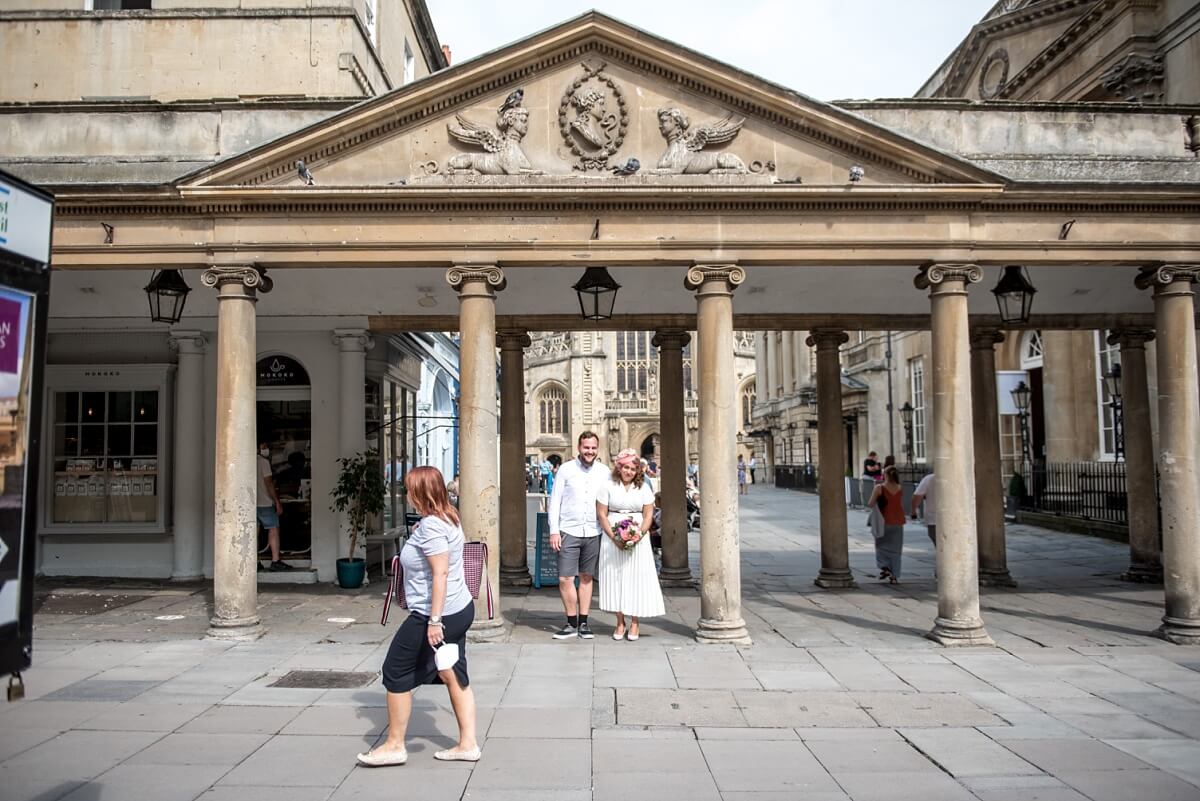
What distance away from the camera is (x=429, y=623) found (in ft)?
16.9

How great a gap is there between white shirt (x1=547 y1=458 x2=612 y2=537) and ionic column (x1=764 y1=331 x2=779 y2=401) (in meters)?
45.9

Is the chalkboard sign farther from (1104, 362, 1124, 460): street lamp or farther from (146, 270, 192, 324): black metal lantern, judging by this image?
(1104, 362, 1124, 460): street lamp

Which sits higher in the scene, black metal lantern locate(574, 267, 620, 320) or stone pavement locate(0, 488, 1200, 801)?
black metal lantern locate(574, 267, 620, 320)

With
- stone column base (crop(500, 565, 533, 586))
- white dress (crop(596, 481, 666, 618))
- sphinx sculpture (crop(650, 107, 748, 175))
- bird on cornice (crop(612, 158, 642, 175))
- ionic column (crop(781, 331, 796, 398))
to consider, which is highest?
ionic column (crop(781, 331, 796, 398))

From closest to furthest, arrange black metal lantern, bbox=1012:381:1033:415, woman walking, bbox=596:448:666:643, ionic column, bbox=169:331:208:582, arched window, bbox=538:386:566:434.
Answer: woman walking, bbox=596:448:666:643 → ionic column, bbox=169:331:208:582 → black metal lantern, bbox=1012:381:1033:415 → arched window, bbox=538:386:566:434

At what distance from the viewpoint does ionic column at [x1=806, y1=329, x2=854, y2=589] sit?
1259cm

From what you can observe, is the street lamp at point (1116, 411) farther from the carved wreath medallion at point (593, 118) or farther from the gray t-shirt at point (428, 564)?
the gray t-shirt at point (428, 564)

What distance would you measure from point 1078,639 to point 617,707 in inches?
208

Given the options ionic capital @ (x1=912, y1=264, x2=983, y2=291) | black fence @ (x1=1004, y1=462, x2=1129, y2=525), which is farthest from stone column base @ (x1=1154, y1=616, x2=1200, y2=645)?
black fence @ (x1=1004, y1=462, x2=1129, y2=525)

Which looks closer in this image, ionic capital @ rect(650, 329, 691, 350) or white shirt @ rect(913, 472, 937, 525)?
ionic capital @ rect(650, 329, 691, 350)

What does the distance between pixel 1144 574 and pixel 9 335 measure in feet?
45.3

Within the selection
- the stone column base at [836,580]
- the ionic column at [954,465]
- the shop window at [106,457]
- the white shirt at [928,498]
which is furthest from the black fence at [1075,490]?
the shop window at [106,457]

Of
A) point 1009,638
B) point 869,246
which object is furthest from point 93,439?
point 1009,638

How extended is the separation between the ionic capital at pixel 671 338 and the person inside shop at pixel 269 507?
566 cm
